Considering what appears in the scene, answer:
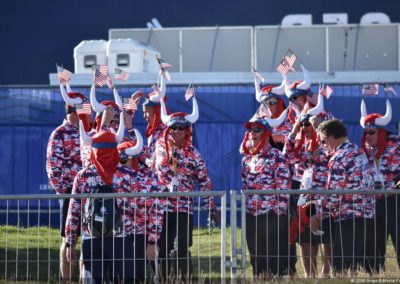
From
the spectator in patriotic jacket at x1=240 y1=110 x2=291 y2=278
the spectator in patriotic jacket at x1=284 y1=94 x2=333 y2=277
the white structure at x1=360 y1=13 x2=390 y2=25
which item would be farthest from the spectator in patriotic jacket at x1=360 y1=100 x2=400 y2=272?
the white structure at x1=360 y1=13 x2=390 y2=25

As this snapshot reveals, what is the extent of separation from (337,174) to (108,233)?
7.46 ft

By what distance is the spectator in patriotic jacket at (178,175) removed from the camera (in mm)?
10633

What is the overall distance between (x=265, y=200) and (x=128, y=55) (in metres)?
8.84

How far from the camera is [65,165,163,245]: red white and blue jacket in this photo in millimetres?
9812

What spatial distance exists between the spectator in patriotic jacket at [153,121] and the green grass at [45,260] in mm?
992

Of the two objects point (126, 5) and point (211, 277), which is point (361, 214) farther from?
point (126, 5)

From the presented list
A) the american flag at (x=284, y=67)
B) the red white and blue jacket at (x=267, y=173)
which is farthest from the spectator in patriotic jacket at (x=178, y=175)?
the american flag at (x=284, y=67)

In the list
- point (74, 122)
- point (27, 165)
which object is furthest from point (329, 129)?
point (27, 165)

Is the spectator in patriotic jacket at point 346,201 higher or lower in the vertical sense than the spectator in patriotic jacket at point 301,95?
lower

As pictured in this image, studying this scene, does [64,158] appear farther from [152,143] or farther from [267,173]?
[267,173]

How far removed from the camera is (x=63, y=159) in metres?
11.7

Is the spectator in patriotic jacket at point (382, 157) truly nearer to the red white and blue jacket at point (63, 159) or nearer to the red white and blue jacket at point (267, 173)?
the red white and blue jacket at point (267, 173)

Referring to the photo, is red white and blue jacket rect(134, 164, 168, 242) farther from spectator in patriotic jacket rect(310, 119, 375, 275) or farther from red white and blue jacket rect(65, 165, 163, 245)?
spectator in patriotic jacket rect(310, 119, 375, 275)

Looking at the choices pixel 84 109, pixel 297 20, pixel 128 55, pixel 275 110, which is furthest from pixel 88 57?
pixel 275 110
